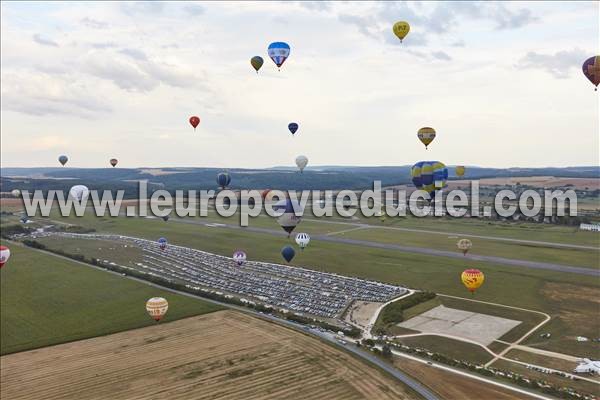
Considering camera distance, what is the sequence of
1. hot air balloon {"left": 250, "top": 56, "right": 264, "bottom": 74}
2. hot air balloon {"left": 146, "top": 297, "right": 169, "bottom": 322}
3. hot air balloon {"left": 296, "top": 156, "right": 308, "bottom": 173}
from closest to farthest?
1. hot air balloon {"left": 146, "top": 297, "right": 169, "bottom": 322}
2. hot air balloon {"left": 250, "top": 56, "right": 264, "bottom": 74}
3. hot air balloon {"left": 296, "top": 156, "right": 308, "bottom": 173}

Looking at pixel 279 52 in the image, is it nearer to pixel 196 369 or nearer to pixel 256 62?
pixel 256 62

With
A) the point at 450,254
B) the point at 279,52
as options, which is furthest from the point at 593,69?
the point at 450,254

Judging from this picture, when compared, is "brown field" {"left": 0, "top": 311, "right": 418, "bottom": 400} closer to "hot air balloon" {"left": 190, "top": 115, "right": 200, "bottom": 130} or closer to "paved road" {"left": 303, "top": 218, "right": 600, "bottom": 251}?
"hot air balloon" {"left": 190, "top": 115, "right": 200, "bottom": 130}

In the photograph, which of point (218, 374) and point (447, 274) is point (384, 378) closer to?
point (218, 374)

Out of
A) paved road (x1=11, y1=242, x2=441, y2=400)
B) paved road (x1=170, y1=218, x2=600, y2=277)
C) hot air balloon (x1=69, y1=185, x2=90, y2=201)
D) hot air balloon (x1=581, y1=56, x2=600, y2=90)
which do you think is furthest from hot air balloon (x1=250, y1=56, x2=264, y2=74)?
hot air balloon (x1=69, y1=185, x2=90, y2=201)

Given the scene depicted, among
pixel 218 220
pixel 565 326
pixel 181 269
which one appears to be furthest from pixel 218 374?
pixel 218 220

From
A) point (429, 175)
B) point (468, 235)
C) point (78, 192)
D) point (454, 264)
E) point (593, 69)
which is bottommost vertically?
point (454, 264)

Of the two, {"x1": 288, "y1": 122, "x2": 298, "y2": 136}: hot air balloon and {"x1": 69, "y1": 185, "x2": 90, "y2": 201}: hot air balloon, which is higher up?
{"x1": 288, "y1": 122, "x2": 298, "y2": 136}: hot air balloon
